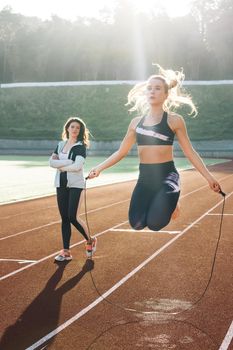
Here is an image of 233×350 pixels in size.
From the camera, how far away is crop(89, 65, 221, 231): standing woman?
227 inches

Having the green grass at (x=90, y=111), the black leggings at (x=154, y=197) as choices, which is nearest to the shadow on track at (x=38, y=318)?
the black leggings at (x=154, y=197)

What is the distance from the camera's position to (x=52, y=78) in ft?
314

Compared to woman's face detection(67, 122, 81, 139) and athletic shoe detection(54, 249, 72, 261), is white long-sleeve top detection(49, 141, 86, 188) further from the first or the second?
athletic shoe detection(54, 249, 72, 261)

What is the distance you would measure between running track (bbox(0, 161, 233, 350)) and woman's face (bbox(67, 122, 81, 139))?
194 centimetres

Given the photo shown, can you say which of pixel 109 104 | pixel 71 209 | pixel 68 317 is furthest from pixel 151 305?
pixel 109 104

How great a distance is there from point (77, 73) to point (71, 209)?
8779 cm

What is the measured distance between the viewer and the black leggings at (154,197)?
5660 millimetres

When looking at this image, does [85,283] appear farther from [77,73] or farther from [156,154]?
[77,73]

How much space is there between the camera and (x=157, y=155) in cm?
597

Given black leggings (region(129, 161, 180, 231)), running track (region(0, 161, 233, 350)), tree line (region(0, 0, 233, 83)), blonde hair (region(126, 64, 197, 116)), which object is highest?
tree line (region(0, 0, 233, 83))

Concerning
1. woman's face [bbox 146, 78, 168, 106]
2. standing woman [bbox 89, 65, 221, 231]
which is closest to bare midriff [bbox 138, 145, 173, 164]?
standing woman [bbox 89, 65, 221, 231]

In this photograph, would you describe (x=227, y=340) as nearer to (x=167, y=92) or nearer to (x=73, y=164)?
(x=167, y=92)

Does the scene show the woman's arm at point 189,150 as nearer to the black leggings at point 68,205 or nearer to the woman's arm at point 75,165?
the woman's arm at point 75,165

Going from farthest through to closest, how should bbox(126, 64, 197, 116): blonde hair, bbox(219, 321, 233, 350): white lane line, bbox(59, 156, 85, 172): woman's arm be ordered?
bbox(59, 156, 85, 172): woman's arm, bbox(126, 64, 197, 116): blonde hair, bbox(219, 321, 233, 350): white lane line
